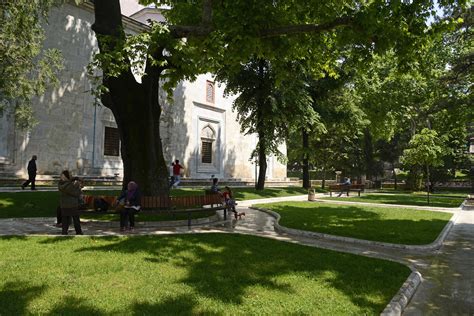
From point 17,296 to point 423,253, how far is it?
8.06m

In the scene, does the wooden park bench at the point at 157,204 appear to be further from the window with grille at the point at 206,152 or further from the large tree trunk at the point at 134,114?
the window with grille at the point at 206,152

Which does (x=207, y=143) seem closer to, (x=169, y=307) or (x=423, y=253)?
(x=423, y=253)

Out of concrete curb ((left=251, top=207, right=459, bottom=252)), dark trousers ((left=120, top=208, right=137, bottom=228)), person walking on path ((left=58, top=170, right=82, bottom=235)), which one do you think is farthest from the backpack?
concrete curb ((left=251, top=207, right=459, bottom=252))

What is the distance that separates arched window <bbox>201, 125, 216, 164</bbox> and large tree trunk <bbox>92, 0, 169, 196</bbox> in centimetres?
2169

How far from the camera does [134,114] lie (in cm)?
Answer: 1196

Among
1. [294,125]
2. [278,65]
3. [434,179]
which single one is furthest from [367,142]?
[278,65]

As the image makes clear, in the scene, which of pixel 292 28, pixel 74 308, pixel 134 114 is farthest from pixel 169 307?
pixel 134 114

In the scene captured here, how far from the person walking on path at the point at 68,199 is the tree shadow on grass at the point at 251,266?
1611mm

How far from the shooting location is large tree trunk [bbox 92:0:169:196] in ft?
39.1

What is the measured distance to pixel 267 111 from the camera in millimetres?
23672

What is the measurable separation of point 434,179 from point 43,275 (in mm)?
47085

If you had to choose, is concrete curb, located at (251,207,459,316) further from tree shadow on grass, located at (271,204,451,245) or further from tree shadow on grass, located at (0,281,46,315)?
tree shadow on grass, located at (0,281,46,315)

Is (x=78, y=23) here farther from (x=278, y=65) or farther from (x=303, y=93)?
(x=278, y=65)

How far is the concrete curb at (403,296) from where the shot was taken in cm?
480
